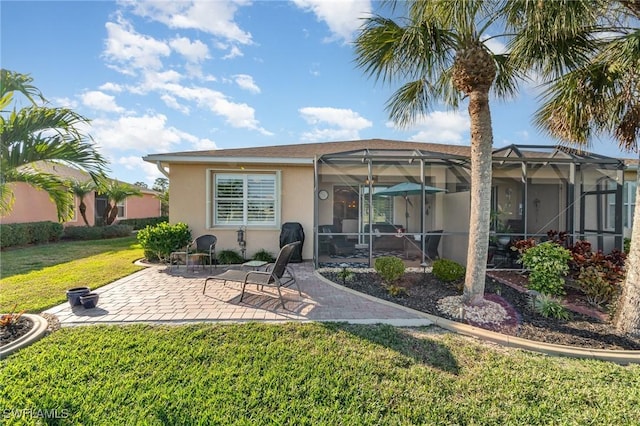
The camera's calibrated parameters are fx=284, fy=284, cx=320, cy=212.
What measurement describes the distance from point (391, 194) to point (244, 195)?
17.0ft

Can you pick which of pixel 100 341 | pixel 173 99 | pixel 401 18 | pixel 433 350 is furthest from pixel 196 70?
pixel 433 350

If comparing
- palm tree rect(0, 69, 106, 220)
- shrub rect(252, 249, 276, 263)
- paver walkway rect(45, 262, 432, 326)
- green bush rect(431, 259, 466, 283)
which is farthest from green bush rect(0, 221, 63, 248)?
green bush rect(431, 259, 466, 283)

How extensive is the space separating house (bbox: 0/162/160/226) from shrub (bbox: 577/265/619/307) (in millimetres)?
12803

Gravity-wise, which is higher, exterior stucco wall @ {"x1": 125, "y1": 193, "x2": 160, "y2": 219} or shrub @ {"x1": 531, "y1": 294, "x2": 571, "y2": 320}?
exterior stucco wall @ {"x1": 125, "y1": 193, "x2": 160, "y2": 219}

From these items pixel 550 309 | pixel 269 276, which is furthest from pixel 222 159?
pixel 550 309

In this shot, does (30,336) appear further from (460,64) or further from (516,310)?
(460,64)

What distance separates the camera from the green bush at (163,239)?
838 cm

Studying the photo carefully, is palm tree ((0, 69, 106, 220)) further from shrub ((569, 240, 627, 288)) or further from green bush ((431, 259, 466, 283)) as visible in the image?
shrub ((569, 240, 627, 288))

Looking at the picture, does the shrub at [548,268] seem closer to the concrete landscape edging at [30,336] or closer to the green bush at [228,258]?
the green bush at [228,258]

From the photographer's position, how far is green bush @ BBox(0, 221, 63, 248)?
40.0 ft

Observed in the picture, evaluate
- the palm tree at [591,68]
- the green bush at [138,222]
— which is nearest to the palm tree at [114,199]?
the green bush at [138,222]

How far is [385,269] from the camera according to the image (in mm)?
6387

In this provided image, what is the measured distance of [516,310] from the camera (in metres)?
5.35

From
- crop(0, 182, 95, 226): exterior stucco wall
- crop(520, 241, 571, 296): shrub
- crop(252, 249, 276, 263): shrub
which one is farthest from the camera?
crop(0, 182, 95, 226): exterior stucco wall
